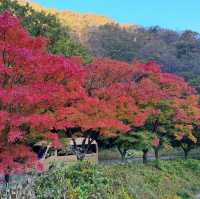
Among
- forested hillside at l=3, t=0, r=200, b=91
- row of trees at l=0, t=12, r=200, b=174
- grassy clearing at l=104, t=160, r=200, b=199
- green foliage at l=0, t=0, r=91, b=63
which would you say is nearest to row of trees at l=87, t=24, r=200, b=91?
forested hillside at l=3, t=0, r=200, b=91

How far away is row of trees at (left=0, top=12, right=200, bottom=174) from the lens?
16.7 m

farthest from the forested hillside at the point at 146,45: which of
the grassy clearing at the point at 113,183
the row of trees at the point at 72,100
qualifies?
the grassy clearing at the point at 113,183

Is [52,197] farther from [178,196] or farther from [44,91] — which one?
[178,196]

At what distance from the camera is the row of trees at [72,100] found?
16.7 metres

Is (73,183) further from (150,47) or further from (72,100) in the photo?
(150,47)

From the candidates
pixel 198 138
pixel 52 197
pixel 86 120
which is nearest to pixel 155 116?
pixel 86 120

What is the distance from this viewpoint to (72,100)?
22062 millimetres

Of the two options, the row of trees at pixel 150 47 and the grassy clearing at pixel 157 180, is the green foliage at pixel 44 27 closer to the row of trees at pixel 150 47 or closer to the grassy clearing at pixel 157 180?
the grassy clearing at pixel 157 180

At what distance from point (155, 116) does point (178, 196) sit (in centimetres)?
727

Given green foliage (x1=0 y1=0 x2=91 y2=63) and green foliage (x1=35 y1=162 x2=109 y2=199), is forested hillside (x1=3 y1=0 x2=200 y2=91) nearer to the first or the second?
green foliage (x1=0 y1=0 x2=91 y2=63)

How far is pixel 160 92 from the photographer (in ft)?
102

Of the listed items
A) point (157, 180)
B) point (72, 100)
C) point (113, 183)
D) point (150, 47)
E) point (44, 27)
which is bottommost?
point (157, 180)

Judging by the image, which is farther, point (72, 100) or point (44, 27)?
point (44, 27)

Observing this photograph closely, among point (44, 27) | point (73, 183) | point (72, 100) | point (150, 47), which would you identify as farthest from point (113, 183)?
point (150, 47)
